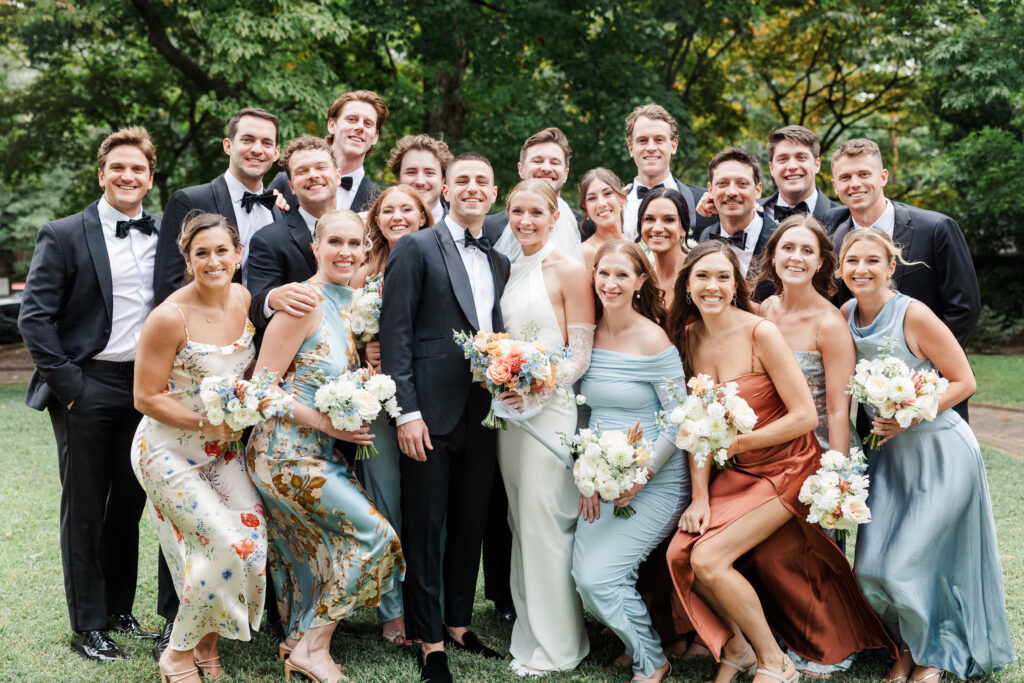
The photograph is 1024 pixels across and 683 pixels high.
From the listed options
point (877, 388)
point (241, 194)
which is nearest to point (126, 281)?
point (241, 194)

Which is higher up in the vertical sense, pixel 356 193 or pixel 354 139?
pixel 354 139

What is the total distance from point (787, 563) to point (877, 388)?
1131mm

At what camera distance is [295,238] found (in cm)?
518

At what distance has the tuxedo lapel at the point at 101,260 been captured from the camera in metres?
5.23

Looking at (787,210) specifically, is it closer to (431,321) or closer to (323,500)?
(431,321)

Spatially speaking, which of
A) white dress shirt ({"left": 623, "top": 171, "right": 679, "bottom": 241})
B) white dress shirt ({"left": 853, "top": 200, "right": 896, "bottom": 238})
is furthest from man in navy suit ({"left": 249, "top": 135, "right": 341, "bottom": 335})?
white dress shirt ({"left": 853, "top": 200, "right": 896, "bottom": 238})

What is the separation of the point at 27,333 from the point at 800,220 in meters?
4.54

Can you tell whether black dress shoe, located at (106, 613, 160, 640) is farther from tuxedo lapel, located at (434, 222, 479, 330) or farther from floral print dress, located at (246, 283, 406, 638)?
tuxedo lapel, located at (434, 222, 479, 330)

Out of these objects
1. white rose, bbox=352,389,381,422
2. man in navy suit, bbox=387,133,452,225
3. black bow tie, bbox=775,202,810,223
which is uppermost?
man in navy suit, bbox=387,133,452,225

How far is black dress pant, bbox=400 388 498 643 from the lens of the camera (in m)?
4.87

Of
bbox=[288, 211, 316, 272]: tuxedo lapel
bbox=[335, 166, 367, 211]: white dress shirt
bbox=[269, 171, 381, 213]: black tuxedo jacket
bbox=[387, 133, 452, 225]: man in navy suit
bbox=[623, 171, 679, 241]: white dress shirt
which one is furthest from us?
bbox=[623, 171, 679, 241]: white dress shirt

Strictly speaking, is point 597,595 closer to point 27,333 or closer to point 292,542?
point 292,542

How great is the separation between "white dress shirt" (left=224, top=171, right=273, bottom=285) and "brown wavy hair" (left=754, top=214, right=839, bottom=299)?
316cm

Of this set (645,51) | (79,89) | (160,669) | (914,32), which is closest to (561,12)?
(645,51)
